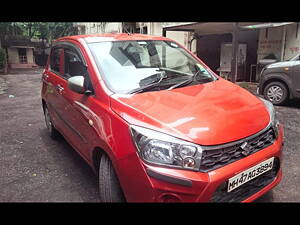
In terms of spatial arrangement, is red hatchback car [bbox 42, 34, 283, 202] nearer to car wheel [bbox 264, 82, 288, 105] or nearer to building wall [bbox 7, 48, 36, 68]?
car wheel [bbox 264, 82, 288, 105]

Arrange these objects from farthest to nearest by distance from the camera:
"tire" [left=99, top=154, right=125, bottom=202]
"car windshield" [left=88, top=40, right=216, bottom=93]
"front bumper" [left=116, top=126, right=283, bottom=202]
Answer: "car windshield" [left=88, top=40, right=216, bottom=93] < "tire" [left=99, top=154, right=125, bottom=202] < "front bumper" [left=116, top=126, right=283, bottom=202]

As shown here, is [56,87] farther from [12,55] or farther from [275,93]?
[12,55]

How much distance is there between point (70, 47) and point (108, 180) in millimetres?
1964

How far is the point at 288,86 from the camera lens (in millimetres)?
6352

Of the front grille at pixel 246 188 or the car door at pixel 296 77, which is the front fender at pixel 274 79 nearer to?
the car door at pixel 296 77

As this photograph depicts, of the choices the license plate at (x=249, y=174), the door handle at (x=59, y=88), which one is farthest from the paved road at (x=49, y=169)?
the door handle at (x=59, y=88)

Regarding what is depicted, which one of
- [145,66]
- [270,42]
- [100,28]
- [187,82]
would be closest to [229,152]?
[187,82]

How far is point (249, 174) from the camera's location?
2049 mm

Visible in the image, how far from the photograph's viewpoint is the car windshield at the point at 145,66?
2707 millimetres

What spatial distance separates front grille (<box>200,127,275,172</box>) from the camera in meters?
1.89

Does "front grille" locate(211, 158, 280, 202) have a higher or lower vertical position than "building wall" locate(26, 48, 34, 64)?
lower

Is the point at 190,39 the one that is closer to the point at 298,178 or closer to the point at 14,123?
the point at 14,123

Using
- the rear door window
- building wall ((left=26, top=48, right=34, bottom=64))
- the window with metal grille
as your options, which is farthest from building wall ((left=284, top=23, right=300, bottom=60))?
the window with metal grille
